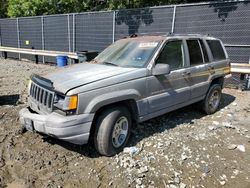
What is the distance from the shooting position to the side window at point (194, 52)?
536cm

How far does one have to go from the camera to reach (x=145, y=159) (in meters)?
4.10

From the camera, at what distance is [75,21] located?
13.4 m

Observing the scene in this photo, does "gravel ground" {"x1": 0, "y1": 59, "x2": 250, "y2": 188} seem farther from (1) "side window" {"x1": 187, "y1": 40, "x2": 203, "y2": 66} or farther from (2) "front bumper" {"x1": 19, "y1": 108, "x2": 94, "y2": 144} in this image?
(1) "side window" {"x1": 187, "y1": 40, "x2": 203, "y2": 66}

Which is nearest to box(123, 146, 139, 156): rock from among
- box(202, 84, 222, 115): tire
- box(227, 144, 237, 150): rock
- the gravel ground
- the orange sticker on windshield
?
the gravel ground

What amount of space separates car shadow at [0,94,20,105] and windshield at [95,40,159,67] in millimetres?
3050

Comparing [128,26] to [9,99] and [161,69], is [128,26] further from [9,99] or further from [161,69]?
[161,69]

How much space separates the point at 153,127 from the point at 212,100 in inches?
77.6

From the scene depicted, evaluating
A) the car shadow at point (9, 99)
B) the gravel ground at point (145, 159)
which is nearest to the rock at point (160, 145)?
the gravel ground at point (145, 159)

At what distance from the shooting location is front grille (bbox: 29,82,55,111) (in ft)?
12.5

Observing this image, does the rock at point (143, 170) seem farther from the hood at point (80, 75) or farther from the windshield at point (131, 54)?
the windshield at point (131, 54)

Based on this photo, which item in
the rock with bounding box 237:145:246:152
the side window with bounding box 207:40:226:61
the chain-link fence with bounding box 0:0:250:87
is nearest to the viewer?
the rock with bounding box 237:145:246:152

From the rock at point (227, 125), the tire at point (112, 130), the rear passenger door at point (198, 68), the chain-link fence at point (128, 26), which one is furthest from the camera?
the chain-link fence at point (128, 26)

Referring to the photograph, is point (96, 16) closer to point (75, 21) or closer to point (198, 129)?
point (75, 21)

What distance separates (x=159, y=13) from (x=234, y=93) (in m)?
4.16
